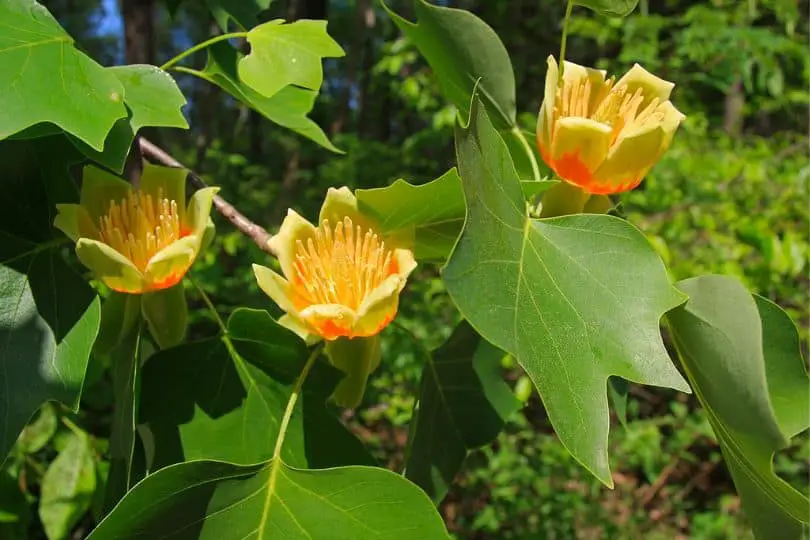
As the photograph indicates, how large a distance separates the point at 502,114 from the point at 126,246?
1.10ft

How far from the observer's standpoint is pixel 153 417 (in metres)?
0.52

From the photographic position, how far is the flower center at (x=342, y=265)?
19.9 inches

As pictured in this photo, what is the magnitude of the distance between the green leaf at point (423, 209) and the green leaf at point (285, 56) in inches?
6.2

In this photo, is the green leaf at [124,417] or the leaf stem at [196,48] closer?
the green leaf at [124,417]

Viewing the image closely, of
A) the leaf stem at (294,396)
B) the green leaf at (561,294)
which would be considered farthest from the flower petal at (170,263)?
the green leaf at (561,294)

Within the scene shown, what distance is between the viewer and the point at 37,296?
1.62 ft

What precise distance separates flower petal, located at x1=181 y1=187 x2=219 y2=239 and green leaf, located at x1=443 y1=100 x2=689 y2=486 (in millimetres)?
210

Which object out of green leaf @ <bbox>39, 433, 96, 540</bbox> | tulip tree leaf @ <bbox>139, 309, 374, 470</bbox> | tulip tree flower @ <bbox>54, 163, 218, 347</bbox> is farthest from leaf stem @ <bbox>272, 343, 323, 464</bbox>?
green leaf @ <bbox>39, 433, 96, 540</bbox>

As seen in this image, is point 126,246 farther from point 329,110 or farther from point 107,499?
point 329,110

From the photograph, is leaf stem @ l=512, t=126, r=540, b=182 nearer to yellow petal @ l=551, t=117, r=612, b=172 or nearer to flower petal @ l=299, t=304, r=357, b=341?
yellow petal @ l=551, t=117, r=612, b=172

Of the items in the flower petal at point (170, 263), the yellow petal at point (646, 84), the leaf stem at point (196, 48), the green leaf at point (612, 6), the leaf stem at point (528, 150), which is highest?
the green leaf at point (612, 6)

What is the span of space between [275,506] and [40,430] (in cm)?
71

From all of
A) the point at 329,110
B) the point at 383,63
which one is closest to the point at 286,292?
the point at 383,63

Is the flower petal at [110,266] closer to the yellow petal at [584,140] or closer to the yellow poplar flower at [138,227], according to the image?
the yellow poplar flower at [138,227]
